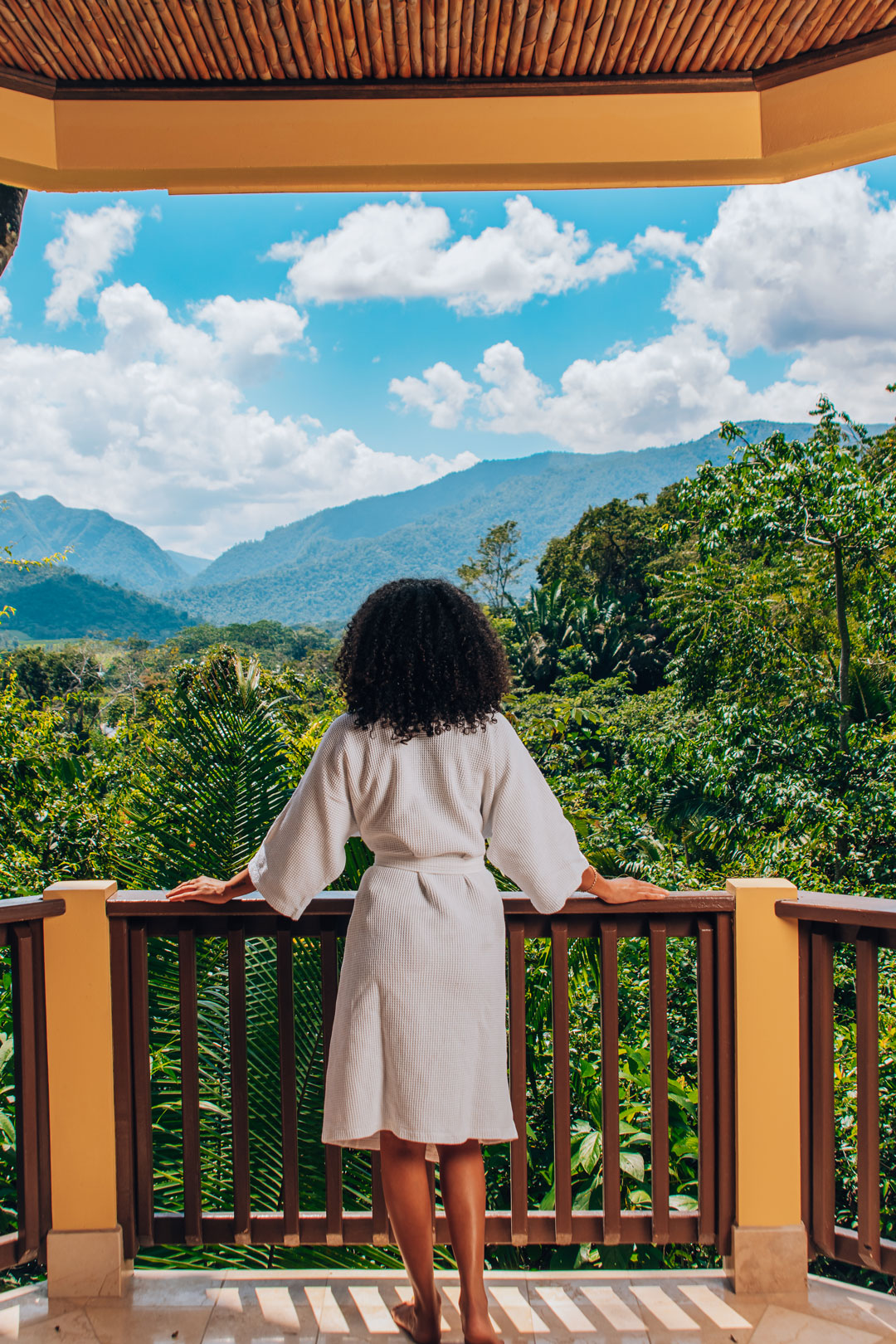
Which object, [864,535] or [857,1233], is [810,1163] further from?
[864,535]

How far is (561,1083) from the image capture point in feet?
5.32

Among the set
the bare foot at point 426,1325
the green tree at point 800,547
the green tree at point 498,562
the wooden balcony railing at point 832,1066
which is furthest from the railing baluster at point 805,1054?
the green tree at point 498,562

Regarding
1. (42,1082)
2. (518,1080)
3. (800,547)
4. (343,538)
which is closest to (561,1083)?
(518,1080)

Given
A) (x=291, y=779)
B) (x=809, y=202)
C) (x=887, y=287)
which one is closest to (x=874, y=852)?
(x=291, y=779)

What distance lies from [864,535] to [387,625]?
30.1ft

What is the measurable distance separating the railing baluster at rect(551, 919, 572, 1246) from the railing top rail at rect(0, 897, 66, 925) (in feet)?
2.91

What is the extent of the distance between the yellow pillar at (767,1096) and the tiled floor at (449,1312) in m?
0.08

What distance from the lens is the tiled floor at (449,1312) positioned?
1.52 meters

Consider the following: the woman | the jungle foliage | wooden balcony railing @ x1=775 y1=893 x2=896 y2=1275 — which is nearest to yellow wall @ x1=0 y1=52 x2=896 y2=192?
the woman

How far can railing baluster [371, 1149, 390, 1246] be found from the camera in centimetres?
164

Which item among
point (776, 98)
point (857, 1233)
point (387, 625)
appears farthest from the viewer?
point (776, 98)

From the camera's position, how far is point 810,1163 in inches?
63.8

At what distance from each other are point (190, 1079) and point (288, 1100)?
18cm

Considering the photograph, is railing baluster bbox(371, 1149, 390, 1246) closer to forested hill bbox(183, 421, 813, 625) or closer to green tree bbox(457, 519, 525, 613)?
green tree bbox(457, 519, 525, 613)
